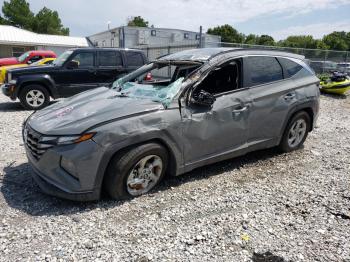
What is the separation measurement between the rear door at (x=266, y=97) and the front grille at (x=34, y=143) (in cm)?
264

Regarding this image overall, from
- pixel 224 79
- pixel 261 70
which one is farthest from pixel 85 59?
pixel 261 70

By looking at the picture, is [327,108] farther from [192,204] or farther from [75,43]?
[75,43]

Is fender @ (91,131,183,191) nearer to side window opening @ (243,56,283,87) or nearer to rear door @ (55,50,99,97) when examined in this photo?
side window opening @ (243,56,283,87)

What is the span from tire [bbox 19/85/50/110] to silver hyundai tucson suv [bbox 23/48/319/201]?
16.3 feet

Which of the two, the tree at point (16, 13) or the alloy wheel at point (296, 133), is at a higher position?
the tree at point (16, 13)

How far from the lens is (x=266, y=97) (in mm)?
4273

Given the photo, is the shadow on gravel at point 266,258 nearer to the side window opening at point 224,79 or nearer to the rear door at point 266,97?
the rear door at point 266,97

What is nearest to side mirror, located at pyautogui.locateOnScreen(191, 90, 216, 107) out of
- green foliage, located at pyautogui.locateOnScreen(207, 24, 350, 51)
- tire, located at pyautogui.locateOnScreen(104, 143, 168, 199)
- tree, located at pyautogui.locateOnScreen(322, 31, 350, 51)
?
tire, located at pyautogui.locateOnScreen(104, 143, 168, 199)

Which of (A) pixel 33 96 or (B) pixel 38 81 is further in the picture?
(A) pixel 33 96

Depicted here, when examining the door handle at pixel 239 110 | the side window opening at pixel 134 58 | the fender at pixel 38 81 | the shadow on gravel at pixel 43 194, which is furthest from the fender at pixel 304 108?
the fender at pixel 38 81

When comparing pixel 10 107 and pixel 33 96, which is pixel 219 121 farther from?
pixel 10 107

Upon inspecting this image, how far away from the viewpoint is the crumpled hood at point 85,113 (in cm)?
305

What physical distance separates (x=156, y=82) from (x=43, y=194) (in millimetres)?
2309

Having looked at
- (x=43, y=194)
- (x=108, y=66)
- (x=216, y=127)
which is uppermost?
(x=108, y=66)
